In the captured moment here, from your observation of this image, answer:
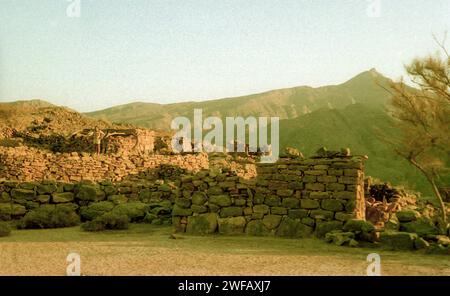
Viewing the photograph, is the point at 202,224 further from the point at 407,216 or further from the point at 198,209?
the point at 407,216

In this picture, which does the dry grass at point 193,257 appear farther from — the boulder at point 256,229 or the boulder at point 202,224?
the boulder at point 202,224

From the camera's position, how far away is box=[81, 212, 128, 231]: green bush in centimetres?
953

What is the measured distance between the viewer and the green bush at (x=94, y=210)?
34.7ft

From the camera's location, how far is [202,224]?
30.5 ft

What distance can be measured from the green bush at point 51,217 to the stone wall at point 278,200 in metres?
2.47

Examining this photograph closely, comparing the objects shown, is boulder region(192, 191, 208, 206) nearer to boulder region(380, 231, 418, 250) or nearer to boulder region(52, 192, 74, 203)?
boulder region(52, 192, 74, 203)

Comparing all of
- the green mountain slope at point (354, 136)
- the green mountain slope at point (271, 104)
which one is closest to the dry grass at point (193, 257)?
the green mountain slope at point (354, 136)

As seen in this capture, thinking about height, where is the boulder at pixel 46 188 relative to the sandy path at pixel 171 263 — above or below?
above

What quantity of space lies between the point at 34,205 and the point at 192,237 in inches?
165

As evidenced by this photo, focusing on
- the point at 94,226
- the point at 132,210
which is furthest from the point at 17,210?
the point at 132,210

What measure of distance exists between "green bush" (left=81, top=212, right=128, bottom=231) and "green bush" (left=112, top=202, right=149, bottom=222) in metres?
0.60

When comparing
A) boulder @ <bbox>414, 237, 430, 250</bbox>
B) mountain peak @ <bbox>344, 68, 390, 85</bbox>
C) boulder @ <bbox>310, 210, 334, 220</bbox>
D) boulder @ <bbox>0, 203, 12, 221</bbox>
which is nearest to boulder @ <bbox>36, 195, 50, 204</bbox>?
boulder @ <bbox>0, 203, 12, 221</bbox>

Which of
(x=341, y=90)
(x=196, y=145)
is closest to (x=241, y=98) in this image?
(x=341, y=90)

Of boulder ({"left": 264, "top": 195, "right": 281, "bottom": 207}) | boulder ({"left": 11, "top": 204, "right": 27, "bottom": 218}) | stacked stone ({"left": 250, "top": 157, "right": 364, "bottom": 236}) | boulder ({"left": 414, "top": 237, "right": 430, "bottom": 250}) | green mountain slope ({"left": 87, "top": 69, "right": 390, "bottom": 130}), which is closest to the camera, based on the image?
boulder ({"left": 414, "top": 237, "right": 430, "bottom": 250})
